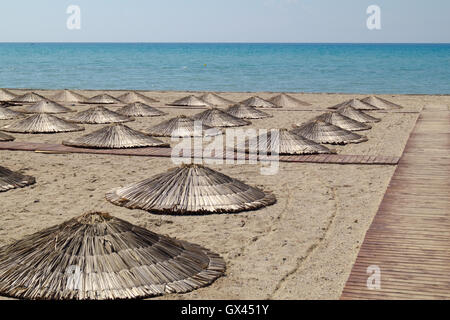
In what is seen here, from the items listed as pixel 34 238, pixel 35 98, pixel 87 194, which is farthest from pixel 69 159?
pixel 35 98

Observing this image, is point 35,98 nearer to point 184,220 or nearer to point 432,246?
point 184,220

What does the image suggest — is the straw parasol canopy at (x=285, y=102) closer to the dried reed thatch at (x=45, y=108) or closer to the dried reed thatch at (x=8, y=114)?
the dried reed thatch at (x=45, y=108)

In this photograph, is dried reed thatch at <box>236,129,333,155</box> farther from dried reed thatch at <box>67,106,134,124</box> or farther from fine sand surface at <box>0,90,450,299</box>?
dried reed thatch at <box>67,106,134,124</box>

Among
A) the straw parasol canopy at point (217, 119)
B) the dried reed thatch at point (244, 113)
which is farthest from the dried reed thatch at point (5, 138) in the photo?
Answer: the dried reed thatch at point (244, 113)

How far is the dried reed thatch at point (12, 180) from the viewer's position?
955 centimetres

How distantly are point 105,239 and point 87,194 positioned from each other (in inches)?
151

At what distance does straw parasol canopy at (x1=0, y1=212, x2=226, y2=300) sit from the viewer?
536 centimetres

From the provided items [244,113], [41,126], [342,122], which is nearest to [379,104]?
[244,113]

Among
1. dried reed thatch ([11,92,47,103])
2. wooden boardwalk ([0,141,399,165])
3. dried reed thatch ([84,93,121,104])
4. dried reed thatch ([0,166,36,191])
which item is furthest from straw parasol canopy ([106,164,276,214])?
dried reed thatch ([84,93,121,104])

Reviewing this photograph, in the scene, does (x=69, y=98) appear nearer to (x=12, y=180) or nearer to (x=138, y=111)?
(x=138, y=111)

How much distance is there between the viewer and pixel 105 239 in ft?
18.8
